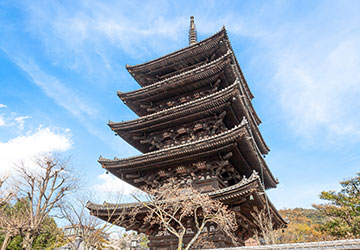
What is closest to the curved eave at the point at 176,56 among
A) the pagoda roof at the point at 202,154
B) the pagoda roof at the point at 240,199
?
the pagoda roof at the point at 202,154

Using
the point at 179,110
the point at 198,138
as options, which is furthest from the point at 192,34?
the point at 198,138

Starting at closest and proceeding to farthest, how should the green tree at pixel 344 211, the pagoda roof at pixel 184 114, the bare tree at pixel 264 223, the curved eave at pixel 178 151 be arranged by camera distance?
1. the curved eave at pixel 178 151
2. the bare tree at pixel 264 223
3. the pagoda roof at pixel 184 114
4. the green tree at pixel 344 211

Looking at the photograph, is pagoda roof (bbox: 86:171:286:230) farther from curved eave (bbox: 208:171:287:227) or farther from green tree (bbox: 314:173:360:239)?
green tree (bbox: 314:173:360:239)

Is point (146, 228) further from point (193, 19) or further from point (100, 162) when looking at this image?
point (193, 19)

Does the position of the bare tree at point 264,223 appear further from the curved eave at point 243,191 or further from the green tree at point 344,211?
the green tree at point 344,211

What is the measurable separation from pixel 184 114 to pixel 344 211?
20.6 m

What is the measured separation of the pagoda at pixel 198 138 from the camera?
11.7 meters

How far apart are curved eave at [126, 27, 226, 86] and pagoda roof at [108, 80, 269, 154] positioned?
204 inches

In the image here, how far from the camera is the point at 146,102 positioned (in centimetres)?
1795

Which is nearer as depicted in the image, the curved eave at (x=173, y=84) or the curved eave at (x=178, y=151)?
the curved eave at (x=178, y=151)

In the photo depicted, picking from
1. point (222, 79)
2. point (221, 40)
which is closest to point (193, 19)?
point (221, 40)

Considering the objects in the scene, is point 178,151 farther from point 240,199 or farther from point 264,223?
point 264,223

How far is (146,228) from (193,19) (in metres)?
21.3

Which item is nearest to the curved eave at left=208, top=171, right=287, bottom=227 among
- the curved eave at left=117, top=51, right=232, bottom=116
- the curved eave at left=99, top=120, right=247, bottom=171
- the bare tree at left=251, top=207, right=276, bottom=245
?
the bare tree at left=251, top=207, right=276, bottom=245
